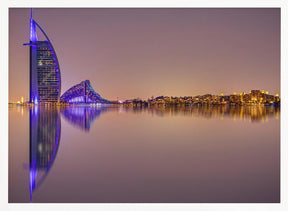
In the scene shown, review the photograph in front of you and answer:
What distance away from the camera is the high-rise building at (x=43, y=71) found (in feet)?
124

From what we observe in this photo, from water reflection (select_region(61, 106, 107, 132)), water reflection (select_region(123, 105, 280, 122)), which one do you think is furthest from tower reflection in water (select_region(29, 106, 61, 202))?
water reflection (select_region(123, 105, 280, 122))

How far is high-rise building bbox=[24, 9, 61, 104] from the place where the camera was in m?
37.9

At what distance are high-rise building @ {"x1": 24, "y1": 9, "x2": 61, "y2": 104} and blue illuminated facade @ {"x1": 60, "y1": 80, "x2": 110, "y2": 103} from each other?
1884 centimetres

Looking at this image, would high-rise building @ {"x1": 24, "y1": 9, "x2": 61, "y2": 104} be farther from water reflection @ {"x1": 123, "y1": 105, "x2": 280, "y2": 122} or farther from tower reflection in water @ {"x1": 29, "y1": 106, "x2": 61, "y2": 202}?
tower reflection in water @ {"x1": 29, "y1": 106, "x2": 61, "y2": 202}

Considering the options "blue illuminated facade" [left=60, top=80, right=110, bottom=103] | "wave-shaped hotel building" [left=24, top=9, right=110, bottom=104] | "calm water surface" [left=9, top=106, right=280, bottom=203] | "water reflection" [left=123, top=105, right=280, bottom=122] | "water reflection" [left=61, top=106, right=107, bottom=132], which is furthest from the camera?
"blue illuminated facade" [left=60, top=80, right=110, bottom=103]

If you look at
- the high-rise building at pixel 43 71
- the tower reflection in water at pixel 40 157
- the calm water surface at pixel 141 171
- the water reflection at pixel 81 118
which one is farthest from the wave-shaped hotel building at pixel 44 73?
the calm water surface at pixel 141 171

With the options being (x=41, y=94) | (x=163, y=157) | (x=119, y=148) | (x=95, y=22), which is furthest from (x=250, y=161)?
(x=41, y=94)

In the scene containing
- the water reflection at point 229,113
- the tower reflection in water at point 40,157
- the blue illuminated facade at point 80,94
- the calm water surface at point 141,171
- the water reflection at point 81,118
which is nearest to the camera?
the calm water surface at point 141,171

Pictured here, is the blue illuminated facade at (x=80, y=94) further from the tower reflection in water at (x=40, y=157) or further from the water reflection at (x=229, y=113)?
the tower reflection in water at (x=40, y=157)

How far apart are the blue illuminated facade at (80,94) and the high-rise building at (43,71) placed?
18.8 m

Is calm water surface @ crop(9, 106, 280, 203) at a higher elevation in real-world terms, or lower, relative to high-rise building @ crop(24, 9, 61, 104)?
lower

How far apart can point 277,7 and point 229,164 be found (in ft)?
10.9

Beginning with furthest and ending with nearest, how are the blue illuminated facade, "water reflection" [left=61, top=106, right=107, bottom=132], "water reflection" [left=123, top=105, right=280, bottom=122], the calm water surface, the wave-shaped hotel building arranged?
1. the blue illuminated facade
2. the wave-shaped hotel building
3. "water reflection" [left=123, top=105, right=280, bottom=122]
4. "water reflection" [left=61, top=106, right=107, bottom=132]
5. the calm water surface
